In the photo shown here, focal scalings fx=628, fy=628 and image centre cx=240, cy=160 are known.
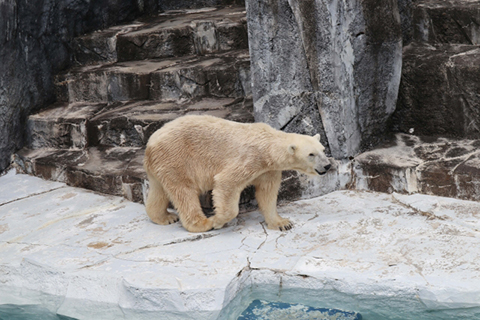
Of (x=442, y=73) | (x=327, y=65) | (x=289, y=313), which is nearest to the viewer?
(x=289, y=313)

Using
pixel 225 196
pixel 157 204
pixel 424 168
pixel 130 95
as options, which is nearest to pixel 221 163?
pixel 225 196

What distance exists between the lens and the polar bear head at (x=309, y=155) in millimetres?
4387

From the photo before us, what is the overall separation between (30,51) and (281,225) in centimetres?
350

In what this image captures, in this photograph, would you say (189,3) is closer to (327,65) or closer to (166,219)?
(327,65)

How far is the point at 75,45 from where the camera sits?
7156 mm

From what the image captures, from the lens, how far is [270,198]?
15.3 ft

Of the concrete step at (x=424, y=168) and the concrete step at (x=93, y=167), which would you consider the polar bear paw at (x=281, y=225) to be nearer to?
the concrete step at (x=424, y=168)

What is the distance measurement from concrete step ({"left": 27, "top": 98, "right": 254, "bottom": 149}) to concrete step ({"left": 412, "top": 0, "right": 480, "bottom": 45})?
1751 millimetres

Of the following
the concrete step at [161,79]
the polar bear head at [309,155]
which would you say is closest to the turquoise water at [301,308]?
the polar bear head at [309,155]

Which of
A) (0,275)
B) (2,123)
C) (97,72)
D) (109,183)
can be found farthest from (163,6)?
(0,275)

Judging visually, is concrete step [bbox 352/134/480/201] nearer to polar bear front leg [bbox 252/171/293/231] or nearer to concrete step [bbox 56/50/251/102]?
polar bear front leg [bbox 252/171/293/231]

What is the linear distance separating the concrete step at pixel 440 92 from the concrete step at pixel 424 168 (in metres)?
0.13

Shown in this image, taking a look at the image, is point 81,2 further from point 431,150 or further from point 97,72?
point 431,150

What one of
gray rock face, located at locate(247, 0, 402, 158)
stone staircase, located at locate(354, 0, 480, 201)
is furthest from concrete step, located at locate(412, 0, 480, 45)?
gray rock face, located at locate(247, 0, 402, 158)
